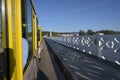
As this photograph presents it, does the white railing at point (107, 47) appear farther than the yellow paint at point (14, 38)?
Yes

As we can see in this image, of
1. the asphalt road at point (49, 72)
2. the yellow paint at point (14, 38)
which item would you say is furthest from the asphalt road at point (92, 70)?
the yellow paint at point (14, 38)

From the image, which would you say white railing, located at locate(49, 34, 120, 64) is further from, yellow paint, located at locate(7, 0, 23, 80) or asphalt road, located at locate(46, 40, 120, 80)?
yellow paint, located at locate(7, 0, 23, 80)

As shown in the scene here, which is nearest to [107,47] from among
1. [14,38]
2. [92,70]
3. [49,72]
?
[92,70]

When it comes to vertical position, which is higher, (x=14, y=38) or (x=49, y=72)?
(x=14, y=38)

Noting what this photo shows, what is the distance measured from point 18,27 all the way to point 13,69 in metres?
0.47

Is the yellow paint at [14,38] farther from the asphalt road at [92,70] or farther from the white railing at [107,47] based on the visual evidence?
the white railing at [107,47]

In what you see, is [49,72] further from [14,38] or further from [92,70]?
[14,38]

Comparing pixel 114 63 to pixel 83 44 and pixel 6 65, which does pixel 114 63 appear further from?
pixel 6 65

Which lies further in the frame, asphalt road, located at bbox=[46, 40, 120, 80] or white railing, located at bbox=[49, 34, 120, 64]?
white railing, located at bbox=[49, 34, 120, 64]

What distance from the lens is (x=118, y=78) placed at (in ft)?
37.5

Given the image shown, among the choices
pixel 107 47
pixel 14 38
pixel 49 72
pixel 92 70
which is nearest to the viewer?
pixel 14 38

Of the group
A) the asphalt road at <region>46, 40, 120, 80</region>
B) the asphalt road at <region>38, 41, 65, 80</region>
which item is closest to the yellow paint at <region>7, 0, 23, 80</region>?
the asphalt road at <region>46, 40, 120, 80</region>

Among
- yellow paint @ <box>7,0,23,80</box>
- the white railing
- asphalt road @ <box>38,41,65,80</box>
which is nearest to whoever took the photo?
yellow paint @ <box>7,0,23,80</box>

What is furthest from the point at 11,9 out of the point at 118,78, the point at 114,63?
the point at 114,63
